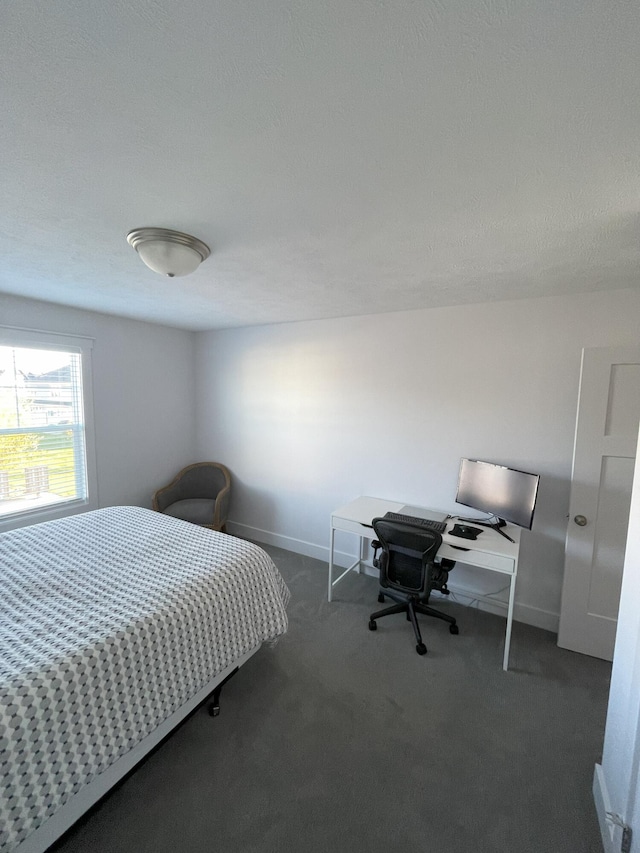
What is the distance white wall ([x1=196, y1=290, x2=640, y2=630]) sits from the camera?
2.39 m

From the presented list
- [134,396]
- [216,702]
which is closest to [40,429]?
[134,396]

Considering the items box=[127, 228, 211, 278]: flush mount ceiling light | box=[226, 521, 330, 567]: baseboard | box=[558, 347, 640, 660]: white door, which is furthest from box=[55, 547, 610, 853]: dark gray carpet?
box=[127, 228, 211, 278]: flush mount ceiling light

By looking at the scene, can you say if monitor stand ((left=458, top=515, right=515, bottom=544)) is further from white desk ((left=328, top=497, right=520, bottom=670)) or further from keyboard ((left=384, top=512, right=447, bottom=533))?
keyboard ((left=384, top=512, right=447, bottom=533))

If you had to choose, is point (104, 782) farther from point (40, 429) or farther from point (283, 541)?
point (40, 429)

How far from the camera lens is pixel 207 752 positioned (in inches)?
61.8

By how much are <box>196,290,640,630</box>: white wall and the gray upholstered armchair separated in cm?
20

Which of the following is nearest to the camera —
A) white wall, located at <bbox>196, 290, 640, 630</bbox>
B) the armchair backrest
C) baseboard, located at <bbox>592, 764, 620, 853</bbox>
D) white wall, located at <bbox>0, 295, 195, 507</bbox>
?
baseboard, located at <bbox>592, 764, 620, 853</bbox>

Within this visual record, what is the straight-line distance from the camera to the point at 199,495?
159 inches

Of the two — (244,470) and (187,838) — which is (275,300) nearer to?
(244,470)

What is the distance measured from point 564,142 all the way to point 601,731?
2.56m

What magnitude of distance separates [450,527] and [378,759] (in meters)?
1.40

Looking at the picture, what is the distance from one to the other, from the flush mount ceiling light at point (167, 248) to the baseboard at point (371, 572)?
2808 millimetres

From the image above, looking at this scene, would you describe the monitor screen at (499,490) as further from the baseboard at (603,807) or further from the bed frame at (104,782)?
the bed frame at (104,782)

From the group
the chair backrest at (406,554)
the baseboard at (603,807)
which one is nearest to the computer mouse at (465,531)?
the chair backrest at (406,554)
